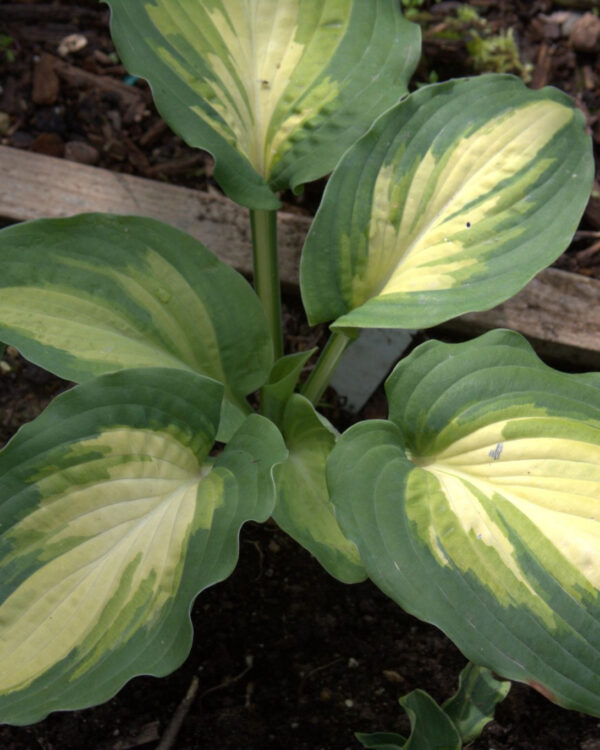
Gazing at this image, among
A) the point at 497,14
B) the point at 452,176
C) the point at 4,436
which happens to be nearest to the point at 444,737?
the point at 452,176

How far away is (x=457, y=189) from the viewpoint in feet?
3.84

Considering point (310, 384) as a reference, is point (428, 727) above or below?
below

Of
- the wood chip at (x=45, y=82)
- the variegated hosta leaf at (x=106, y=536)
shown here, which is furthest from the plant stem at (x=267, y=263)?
the wood chip at (x=45, y=82)

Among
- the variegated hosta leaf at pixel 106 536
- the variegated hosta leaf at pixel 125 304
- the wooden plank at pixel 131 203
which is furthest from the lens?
the wooden plank at pixel 131 203

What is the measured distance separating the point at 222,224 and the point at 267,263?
9.1 inches

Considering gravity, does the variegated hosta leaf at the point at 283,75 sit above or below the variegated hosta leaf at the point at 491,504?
above

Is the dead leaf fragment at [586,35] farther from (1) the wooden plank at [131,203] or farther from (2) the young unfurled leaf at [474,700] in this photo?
(2) the young unfurled leaf at [474,700]

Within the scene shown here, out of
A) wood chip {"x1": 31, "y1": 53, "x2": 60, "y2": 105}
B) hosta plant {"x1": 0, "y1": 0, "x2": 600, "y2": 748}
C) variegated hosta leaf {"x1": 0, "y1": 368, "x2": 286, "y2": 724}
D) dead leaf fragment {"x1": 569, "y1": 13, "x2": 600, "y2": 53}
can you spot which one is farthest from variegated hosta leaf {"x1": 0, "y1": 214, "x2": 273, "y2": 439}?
dead leaf fragment {"x1": 569, "y1": 13, "x2": 600, "y2": 53}

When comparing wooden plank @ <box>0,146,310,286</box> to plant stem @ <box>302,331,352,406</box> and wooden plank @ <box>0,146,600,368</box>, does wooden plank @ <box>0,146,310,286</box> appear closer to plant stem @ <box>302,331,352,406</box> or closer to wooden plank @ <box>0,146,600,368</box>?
wooden plank @ <box>0,146,600,368</box>

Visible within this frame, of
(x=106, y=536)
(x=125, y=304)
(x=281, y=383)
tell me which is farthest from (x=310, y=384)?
(x=106, y=536)

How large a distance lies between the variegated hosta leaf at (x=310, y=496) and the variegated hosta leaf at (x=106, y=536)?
0.15 meters

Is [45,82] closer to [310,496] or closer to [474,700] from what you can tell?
[310,496]

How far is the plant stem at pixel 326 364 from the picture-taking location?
4.32 feet

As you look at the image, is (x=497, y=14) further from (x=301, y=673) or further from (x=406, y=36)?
(x=301, y=673)
